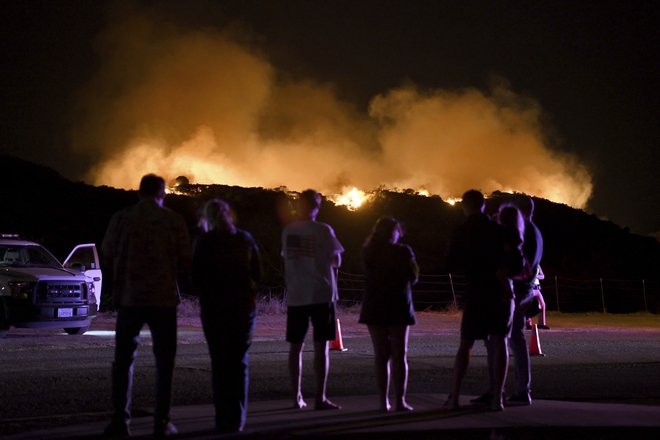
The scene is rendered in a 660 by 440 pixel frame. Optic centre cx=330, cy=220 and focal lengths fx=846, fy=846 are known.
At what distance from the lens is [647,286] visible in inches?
1938

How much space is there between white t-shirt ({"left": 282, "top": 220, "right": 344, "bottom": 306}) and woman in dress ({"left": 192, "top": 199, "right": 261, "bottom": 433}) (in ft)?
2.21

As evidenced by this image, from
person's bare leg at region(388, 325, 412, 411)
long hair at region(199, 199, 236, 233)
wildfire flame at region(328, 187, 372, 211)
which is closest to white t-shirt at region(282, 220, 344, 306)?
person's bare leg at region(388, 325, 412, 411)

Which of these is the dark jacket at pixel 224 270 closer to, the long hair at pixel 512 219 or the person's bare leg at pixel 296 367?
the person's bare leg at pixel 296 367

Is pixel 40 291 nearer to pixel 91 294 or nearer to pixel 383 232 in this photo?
pixel 91 294

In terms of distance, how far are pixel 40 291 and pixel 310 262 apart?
10.3 meters

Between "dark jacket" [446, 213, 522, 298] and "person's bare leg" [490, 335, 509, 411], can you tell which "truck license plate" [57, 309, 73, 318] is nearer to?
"dark jacket" [446, 213, 522, 298]

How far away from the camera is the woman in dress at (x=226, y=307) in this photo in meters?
6.39

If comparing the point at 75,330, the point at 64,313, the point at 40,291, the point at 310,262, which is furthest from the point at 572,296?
the point at 310,262

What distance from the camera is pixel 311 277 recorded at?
713 centimetres

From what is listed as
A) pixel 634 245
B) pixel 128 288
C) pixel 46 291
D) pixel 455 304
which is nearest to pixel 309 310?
pixel 128 288

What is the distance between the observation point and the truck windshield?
16.4 metres

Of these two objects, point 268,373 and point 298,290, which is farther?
point 268,373

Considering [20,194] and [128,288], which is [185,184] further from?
[128,288]

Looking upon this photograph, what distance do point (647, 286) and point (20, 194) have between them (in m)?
44.0
